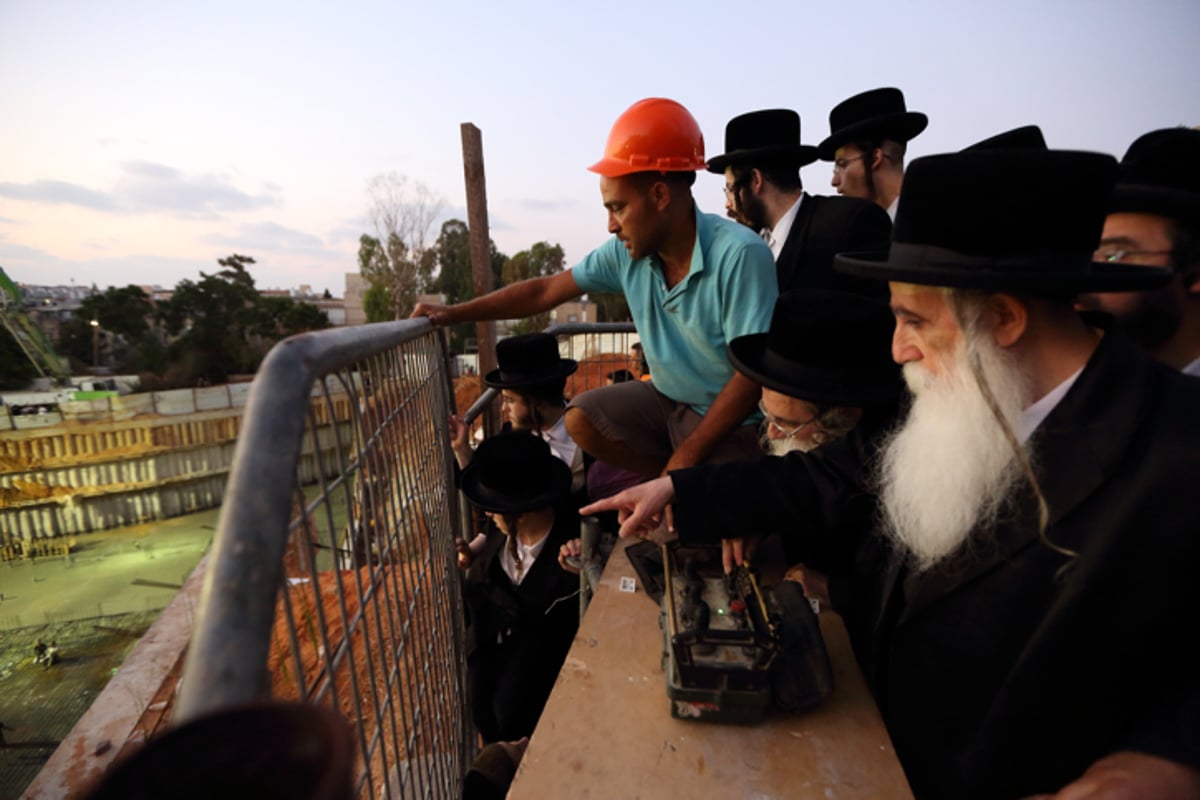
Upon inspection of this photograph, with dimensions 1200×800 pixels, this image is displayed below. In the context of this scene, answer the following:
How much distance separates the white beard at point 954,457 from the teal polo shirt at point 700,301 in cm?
104

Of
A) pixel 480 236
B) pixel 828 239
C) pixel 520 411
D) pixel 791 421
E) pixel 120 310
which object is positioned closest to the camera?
pixel 791 421

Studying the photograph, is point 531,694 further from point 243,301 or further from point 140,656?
point 243,301

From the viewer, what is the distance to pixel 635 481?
3346mm

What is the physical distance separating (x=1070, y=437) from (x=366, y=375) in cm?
162

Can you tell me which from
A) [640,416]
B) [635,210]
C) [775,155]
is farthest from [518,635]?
[775,155]

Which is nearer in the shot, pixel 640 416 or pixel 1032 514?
pixel 1032 514

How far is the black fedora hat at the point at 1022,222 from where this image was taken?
1.19 metres

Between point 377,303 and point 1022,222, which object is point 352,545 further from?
point 377,303

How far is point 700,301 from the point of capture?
8.73 feet

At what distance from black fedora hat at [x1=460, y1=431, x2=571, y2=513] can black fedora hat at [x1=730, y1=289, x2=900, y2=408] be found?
128 cm

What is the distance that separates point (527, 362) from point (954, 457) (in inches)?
114

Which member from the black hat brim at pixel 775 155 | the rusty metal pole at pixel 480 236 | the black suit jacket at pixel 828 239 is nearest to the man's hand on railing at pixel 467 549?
the rusty metal pole at pixel 480 236

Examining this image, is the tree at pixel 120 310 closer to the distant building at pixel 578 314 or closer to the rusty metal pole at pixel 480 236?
the distant building at pixel 578 314

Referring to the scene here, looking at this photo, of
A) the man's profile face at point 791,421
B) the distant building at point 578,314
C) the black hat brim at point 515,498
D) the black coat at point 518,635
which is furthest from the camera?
the distant building at point 578,314
